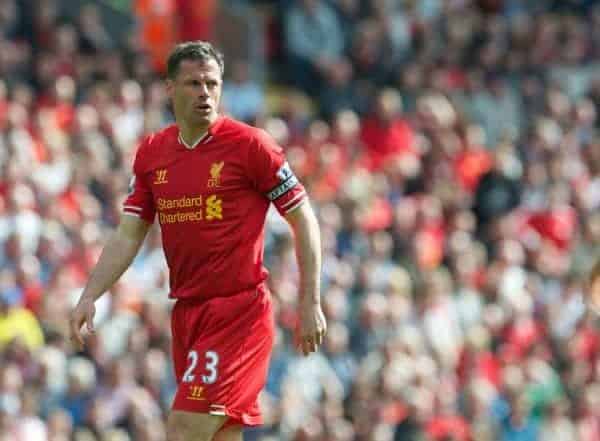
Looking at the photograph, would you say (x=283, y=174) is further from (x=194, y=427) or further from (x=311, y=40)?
(x=311, y=40)

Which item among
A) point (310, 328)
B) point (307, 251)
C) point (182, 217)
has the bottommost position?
point (310, 328)

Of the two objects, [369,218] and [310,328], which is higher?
[369,218]

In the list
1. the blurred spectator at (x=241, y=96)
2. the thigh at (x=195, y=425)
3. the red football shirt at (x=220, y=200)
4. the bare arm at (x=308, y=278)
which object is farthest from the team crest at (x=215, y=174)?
the blurred spectator at (x=241, y=96)

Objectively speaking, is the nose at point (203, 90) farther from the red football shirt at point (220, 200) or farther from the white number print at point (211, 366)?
the white number print at point (211, 366)

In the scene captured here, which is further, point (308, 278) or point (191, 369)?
point (191, 369)

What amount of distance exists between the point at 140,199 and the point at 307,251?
105cm

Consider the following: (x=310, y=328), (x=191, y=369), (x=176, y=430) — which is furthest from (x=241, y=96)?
(x=310, y=328)

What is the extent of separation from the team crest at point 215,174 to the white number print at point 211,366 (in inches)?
34.6

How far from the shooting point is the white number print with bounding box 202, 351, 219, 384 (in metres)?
10.6

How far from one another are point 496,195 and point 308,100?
263 cm

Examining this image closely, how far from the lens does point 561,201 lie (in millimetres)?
20703

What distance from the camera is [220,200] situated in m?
10.7

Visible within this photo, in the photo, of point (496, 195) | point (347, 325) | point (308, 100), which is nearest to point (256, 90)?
point (308, 100)

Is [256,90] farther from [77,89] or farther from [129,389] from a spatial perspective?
[129,389]
